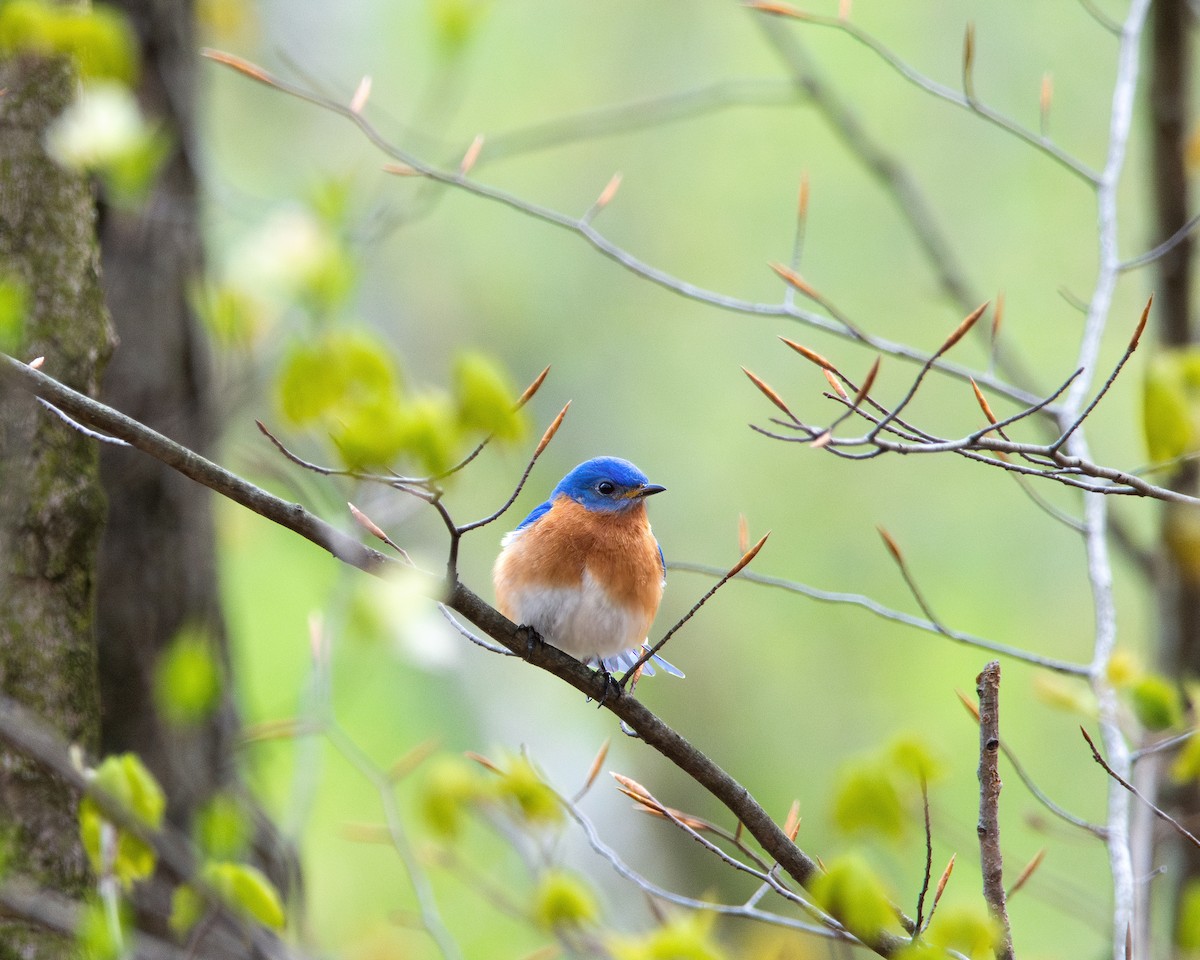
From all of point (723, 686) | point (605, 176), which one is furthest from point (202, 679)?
point (605, 176)

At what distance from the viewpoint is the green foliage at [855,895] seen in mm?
1882

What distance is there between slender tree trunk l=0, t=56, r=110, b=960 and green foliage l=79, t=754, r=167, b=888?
0.49 metres

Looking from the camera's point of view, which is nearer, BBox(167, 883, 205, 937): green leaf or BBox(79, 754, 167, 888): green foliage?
BBox(79, 754, 167, 888): green foliage

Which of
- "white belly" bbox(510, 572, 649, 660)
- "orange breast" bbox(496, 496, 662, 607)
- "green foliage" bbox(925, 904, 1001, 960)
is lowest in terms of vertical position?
"green foliage" bbox(925, 904, 1001, 960)

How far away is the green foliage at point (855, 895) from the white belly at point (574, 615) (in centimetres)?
208

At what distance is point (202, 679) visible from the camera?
7.77 feet

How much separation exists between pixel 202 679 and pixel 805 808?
346 inches

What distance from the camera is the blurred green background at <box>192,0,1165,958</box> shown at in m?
9.06

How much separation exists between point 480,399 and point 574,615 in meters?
2.10

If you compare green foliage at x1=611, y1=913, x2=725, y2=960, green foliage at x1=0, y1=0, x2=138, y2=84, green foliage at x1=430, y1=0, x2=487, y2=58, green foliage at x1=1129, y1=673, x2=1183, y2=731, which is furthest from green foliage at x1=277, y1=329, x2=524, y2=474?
green foliage at x1=1129, y1=673, x2=1183, y2=731

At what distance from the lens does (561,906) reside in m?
2.71

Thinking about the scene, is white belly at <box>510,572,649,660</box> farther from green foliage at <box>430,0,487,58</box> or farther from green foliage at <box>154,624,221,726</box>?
green foliage at <box>430,0,487,58</box>

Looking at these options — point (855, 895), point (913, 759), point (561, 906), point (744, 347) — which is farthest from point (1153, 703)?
point (744, 347)

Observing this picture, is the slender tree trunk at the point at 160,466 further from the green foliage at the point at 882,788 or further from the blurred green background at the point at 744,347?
the blurred green background at the point at 744,347
